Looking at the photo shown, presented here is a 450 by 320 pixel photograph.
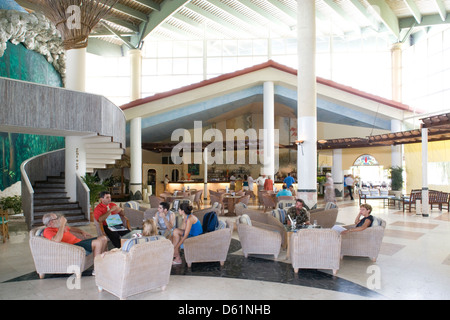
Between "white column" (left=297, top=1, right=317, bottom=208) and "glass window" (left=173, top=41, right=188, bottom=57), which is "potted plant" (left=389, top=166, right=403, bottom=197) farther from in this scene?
"glass window" (left=173, top=41, right=188, bottom=57)

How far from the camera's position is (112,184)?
20.3m

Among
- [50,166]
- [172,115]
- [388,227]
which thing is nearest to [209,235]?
[388,227]

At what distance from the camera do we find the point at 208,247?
5477 mm

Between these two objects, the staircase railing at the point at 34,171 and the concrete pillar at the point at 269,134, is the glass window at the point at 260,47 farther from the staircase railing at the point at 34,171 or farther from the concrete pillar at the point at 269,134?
the staircase railing at the point at 34,171

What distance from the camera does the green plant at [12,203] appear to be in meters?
11.3

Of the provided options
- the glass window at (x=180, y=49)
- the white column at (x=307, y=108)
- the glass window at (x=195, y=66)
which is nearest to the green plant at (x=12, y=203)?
the white column at (x=307, y=108)

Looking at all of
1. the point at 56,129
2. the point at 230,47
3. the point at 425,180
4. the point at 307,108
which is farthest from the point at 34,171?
the point at 230,47

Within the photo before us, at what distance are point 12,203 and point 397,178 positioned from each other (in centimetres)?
1557

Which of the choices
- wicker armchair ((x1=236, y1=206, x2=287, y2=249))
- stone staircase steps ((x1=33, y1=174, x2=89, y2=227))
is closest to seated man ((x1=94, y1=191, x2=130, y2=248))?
wicker armchair ((x1=236, y1=206, x2=287, y2=249))

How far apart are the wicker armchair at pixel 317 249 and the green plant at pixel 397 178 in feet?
Answer: 40.1

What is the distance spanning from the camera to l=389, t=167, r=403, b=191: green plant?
15578 millimetres

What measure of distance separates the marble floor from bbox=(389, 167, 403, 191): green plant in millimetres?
9614

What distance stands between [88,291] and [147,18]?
63.4ft

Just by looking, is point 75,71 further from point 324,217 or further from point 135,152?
point 324,217
